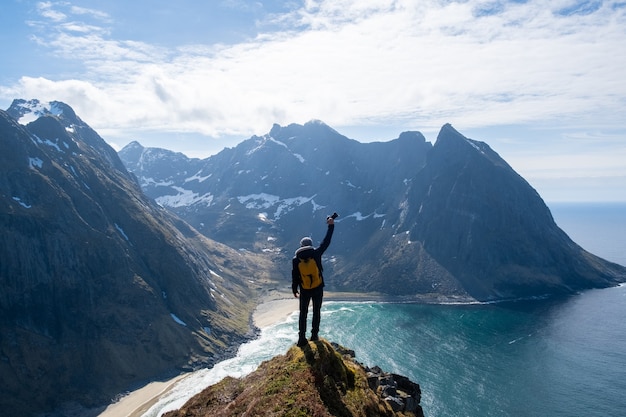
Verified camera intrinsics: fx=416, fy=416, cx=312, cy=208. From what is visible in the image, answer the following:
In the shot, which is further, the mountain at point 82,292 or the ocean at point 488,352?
the mountain at point 82,292

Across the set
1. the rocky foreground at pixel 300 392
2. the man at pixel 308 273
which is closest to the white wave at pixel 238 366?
the rocky foreground at pixel 300 392

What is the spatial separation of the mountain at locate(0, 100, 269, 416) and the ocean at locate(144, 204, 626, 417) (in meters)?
17.5

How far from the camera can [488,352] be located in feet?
422

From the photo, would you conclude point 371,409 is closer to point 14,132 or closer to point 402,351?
point 402,351

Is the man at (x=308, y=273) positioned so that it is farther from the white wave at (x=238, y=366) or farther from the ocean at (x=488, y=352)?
the ocean at (x=488, y=352)

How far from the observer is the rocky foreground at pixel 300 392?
1555cm

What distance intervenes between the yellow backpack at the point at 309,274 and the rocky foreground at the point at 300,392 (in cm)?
269

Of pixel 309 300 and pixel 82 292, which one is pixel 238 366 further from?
pixel 309 300

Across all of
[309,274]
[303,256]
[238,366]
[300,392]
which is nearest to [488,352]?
[238,366]

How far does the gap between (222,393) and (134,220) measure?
16735 centimetres

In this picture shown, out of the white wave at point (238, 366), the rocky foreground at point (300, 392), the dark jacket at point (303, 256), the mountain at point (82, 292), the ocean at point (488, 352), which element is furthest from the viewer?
the mountain at point (82, 292)

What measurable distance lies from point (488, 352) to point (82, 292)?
128 meters

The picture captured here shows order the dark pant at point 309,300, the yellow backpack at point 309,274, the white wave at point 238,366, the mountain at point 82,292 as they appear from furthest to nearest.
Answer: the mountain at point 82,292
the white wave at point 238,366
the dark pant at point 309,300
the yellow backpack at point 309,274

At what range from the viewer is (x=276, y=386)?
16453mm
